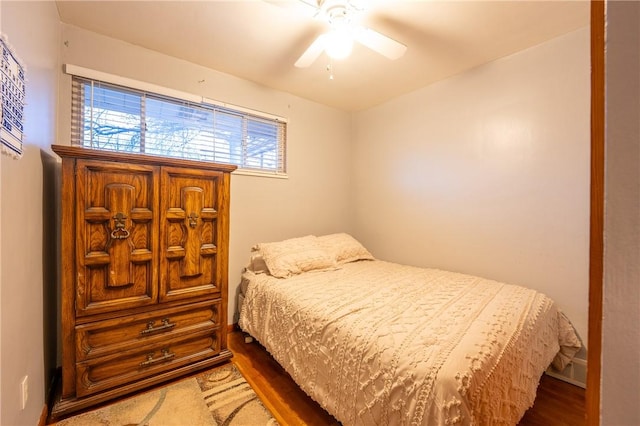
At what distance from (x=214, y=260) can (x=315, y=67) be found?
1.85 meters

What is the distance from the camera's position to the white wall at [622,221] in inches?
13.6

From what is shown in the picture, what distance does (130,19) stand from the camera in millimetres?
1776

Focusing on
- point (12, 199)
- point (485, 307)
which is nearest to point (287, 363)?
point (485, 307)

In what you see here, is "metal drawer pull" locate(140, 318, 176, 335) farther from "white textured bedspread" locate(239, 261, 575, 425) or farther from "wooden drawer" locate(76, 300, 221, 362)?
"white textured bedspread" locate(239, 261, 575, 425)

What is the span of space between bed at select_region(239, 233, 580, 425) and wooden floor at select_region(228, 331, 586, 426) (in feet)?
0.59

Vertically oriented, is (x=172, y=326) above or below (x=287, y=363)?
above

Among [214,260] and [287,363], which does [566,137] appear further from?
[214,260]

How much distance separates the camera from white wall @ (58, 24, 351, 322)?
1943mm

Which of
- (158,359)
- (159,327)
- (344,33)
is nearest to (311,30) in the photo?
(344,33)

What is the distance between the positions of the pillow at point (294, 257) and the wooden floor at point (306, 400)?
702mm

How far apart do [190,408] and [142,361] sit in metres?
0.45

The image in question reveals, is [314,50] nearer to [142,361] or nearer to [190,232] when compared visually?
[190,232]

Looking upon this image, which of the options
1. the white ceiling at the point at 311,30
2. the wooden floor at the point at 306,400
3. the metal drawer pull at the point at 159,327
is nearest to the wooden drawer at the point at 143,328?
the metal drawer pull at the point at 159,327

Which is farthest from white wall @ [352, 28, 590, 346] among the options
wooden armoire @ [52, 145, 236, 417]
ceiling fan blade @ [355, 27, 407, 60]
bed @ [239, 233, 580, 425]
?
wooden armoire @ [52, 145, 236, 417]
